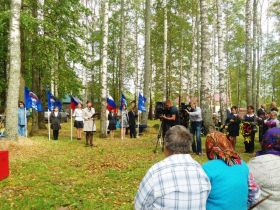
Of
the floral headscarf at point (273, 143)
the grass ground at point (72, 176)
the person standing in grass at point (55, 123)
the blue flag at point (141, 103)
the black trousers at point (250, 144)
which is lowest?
the grass ground at point (72, 176)

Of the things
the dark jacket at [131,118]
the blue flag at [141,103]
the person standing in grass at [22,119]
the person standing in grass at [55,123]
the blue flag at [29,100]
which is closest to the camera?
the person standing in grass at [22,119]

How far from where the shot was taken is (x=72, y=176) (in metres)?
9.07

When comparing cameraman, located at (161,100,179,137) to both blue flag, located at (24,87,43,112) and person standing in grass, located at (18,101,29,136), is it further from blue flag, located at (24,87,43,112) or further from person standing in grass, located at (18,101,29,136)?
person standing in grass, located at (18,101,29,136)

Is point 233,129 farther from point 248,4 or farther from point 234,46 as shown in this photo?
point 234,46

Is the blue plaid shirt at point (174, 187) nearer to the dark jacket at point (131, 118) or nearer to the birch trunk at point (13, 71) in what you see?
the birch trunk at point (13, 71)

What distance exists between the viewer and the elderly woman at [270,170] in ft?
11.0

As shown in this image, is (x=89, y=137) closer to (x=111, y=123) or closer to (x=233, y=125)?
(x=111, y=123)

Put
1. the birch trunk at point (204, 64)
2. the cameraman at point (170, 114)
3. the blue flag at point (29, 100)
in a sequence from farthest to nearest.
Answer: the blue flag at point (29, 100)
the birch trunk at point (204, 64)
the cameraman at point (170, 114)

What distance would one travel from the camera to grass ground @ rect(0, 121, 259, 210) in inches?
272

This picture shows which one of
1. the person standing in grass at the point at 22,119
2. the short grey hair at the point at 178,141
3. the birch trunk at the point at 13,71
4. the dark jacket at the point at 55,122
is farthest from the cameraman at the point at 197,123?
the short grey hair at the point at 178,141

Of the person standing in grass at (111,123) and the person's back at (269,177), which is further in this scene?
the person standing in grass at (111,123)

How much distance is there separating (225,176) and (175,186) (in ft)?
1.98

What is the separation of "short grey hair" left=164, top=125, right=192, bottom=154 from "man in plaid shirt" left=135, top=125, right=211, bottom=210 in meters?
0.05

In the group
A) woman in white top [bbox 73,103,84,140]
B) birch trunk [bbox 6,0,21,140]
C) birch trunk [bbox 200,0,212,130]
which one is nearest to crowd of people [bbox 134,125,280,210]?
birch trunk [bbox 200,0,212,130]
